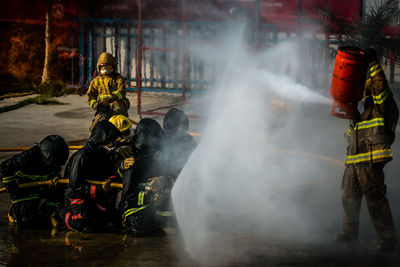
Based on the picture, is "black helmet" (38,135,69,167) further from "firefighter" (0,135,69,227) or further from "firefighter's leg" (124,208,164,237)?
"firefighter's leg" (124,208,164,237)

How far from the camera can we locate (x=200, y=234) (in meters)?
5.06

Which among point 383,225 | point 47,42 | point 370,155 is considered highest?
point 47,42

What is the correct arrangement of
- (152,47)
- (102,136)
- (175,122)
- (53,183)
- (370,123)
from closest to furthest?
(370,123), (102,136), (53,183), (175,122), (152,47)

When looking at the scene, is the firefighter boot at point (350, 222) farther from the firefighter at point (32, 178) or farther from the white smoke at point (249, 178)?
the firefighter at point (32, 178)

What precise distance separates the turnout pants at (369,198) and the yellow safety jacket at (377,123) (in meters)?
0.10

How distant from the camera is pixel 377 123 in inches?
184

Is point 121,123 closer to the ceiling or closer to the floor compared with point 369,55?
closer to the floor

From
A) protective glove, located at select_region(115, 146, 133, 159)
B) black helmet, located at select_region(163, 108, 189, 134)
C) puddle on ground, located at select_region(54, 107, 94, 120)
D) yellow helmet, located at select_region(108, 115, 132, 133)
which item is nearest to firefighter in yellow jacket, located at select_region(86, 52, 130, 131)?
yellow helmet, located at select_region(108, 115, 132, 133)

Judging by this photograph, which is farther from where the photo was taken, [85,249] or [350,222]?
[350,222]

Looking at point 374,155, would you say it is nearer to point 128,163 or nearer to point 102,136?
point 128,163

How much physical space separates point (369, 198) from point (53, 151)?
298 cm

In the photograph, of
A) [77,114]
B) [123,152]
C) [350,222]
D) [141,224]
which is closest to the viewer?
[350,222]

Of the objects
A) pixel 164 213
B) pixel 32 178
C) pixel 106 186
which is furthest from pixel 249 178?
pixel 32 178

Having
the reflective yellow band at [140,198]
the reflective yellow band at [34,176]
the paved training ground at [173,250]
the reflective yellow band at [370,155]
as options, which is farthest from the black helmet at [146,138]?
the reflective yellow band at [370,155]
